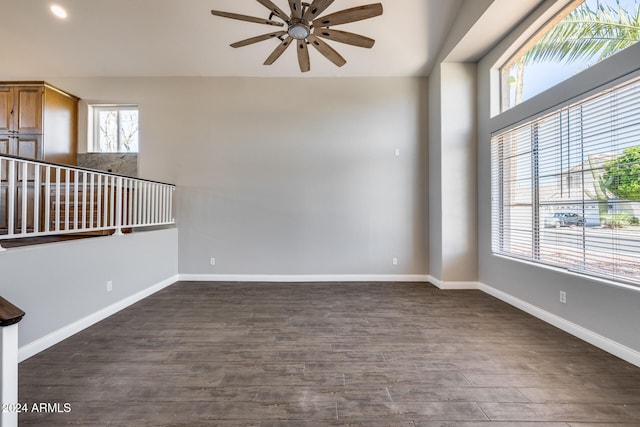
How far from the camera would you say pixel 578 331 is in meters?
2.49

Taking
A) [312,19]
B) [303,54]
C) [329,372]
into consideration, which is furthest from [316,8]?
[329,372]

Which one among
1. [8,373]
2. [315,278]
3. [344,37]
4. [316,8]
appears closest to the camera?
[8,373]

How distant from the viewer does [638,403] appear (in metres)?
1.65

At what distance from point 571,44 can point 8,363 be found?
5.03 meters

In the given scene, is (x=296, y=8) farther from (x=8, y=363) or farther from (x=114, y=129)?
(x=114, y=129)

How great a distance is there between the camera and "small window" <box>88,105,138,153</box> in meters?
4.67

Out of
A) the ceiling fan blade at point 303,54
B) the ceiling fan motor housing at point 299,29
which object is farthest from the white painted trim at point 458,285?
the ceiling fan motor housing at point 299,29

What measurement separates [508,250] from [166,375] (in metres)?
4.08

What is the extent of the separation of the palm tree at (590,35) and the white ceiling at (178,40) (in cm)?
120

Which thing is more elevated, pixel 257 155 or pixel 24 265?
pixel 257 155

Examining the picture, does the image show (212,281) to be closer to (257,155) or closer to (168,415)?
(257,155)

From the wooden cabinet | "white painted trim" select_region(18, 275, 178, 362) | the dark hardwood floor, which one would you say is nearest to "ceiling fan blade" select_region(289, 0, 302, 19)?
the dark hardwood floor

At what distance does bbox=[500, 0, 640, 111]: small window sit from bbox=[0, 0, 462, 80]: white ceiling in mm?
1108

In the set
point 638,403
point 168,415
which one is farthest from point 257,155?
point 638,403
